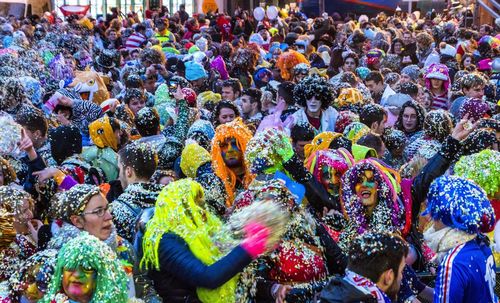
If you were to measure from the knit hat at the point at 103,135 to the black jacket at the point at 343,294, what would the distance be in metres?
3.72

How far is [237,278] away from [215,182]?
1679 millimetres

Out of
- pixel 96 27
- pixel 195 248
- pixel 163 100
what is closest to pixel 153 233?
pixel 195 248

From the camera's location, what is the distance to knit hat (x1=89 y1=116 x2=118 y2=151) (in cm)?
689

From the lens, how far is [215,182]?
18.4 ft

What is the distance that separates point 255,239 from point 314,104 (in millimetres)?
4201

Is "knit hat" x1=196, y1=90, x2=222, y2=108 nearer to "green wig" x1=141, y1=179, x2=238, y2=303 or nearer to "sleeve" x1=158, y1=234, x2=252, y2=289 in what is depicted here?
"green wig" x1=141, y1=179, x2=238, y2=303

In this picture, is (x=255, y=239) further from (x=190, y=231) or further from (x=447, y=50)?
(x=447, y=50)

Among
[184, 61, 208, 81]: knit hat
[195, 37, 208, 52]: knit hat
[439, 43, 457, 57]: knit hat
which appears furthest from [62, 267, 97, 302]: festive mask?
[195, 37, 208, 52]: knit hat

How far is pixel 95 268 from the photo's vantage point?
3.58m

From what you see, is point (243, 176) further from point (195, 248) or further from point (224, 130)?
point (195, 248)

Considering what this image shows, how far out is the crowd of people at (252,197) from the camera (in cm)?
371

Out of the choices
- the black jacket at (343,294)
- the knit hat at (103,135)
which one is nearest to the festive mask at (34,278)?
the black jacket at (343,294)

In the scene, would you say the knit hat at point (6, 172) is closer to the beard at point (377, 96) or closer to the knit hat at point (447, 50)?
the beard at point (377, 96)

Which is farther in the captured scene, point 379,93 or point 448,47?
point 448,47
